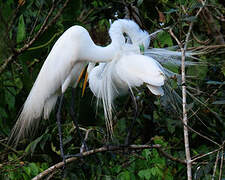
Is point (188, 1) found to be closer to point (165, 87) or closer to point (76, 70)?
point (165, 87)

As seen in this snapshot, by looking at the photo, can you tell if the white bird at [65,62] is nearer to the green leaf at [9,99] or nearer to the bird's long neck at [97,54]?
the bird's long neck at [97,54]

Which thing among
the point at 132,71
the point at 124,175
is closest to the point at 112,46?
the point at 132,71

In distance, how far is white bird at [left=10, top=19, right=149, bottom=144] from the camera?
243 cm

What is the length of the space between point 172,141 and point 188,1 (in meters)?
1.18

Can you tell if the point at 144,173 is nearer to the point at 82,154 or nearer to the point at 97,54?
the point at 82,154

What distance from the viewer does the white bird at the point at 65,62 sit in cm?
243

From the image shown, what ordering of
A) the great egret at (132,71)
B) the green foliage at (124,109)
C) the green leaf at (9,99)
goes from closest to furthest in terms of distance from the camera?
the green foliage at (124,109) < the great egret at (132,71) < the green leaf at (9,99)

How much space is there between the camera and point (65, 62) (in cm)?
246

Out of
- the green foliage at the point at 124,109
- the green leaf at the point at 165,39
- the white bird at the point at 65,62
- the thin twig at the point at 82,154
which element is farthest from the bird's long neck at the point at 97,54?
the thin twig at the point at 82,154

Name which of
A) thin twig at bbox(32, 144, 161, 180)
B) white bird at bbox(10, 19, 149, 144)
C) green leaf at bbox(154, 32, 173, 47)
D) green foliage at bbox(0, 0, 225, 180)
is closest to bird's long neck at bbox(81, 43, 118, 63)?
white bird at bbox(10, 19, 149, 144)

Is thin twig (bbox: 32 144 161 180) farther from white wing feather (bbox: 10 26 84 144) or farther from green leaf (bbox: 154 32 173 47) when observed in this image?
green leaf (bbox: 154 32 173 47)

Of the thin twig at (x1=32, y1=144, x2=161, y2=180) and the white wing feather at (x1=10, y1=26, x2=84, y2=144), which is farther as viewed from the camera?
the white wing feather at (x1=10, y1=26, x2=84, y2=144)

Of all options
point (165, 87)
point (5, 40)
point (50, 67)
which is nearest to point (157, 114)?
point (165, 87)

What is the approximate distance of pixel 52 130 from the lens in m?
2.79
